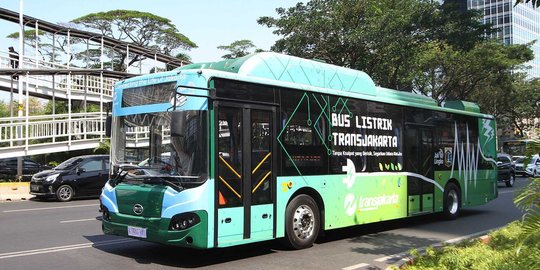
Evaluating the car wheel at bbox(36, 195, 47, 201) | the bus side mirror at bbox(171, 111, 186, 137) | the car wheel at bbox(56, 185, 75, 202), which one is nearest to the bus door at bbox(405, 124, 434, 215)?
the bus side mirror at bbox(171, 111, 186, 137)

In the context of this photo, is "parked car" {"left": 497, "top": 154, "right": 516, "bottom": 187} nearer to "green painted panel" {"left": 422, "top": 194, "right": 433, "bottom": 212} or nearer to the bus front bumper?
"green painted panel" {"left": 422, "top": 194, "right": 433, "bottom": 212}

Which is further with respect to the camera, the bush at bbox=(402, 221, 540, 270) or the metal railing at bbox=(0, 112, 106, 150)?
the metal railing at bbox=(0, 112, 106, 150)

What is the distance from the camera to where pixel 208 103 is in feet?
23.0

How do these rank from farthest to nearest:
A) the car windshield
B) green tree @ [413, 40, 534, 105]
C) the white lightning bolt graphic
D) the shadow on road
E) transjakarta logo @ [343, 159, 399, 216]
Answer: green tree @ [413, 40, 534, 105]
the car windshield
the white lightning bolt graphic
transjakarta logo @ [343, 159, 399, 216]
the shadow on road

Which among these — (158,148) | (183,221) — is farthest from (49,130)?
(183,221)

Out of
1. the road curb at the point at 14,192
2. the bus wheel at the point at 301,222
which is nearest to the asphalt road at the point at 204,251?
the bus wheel at the point at 301,222

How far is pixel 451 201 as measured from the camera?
1302cm

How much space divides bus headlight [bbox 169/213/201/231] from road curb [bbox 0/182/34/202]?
14.6 meters

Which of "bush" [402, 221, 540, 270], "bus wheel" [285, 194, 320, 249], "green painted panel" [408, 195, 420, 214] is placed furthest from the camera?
"green painted panel" [408, 195, 420, 214]

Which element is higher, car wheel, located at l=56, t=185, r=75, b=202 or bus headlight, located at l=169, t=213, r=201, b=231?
bus headlight, located at l=169, t=213, r=201, b=231

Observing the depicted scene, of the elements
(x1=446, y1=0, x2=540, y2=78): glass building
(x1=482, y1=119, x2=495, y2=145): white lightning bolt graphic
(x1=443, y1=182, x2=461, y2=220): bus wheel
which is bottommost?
(x1=443, y1=182, x2=461, y2=220): bus wheel

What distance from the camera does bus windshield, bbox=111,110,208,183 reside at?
6.85m

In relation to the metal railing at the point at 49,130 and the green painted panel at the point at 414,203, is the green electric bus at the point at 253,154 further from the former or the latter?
the metal railing at the point at 49,130

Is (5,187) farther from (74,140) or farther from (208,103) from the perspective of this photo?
(208,103)
